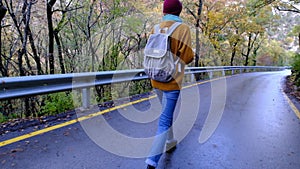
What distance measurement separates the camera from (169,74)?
2609 millimetres

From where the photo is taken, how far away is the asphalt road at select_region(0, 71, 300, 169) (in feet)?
9.80

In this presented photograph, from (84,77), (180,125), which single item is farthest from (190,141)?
(84,77)

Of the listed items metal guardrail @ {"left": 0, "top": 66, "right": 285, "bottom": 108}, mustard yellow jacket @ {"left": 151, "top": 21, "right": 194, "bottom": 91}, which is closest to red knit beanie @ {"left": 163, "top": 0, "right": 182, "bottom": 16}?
mustard yellow jacket @ {"left": 151, "top": 21, "right": 194, "bottom": 91}

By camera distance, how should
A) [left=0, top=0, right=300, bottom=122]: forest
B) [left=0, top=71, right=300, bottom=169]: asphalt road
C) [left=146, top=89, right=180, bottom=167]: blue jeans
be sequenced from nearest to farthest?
[left=146, top=89, right=180, bottom=167]: blue jeans
[left=0, top=71, right=300, bottom=169]: asphalt road
[left=0, top=0, right=300, bottom=122]: forest

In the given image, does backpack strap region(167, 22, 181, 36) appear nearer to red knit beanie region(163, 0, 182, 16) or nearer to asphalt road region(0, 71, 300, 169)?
red knit beanie region(163, 0, 182, 16)

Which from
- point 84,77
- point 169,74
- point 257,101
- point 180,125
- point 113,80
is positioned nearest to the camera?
point 169,74

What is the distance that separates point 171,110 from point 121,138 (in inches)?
52.8

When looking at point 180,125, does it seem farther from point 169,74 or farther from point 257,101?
point 257,101

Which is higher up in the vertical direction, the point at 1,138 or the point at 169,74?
the point at 169,74

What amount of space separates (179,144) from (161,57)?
160 cm

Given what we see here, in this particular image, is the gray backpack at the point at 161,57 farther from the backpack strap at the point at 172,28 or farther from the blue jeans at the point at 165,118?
the blue jeans at the point at 165,118

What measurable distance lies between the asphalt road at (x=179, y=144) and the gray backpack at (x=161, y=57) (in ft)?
3.67

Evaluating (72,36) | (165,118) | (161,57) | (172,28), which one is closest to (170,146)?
(165,118)

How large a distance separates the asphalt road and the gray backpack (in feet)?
3.67
